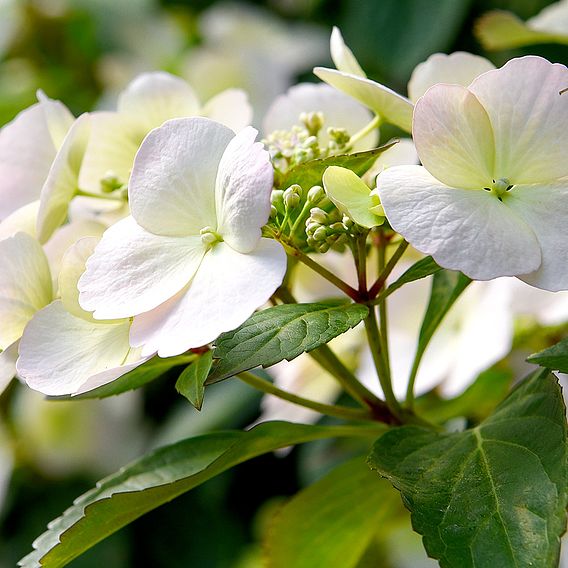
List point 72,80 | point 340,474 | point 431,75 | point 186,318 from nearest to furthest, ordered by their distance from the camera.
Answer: point 186,318 < point 431,75 < point 340,474 < point 72,80

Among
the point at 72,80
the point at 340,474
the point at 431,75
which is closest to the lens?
the point at 431,75

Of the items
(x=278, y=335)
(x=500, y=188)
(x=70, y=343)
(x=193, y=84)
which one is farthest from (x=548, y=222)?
(x=193, y=84)

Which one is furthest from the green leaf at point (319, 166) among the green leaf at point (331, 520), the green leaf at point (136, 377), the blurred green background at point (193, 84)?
the blurred green background at point (193, 84)

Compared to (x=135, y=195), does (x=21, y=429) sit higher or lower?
lower

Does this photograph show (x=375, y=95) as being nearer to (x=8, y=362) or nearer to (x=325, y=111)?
(x=325, y=111)

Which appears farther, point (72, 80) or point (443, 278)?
point (72, 80)

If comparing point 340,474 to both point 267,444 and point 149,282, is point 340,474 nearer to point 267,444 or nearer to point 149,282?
point 267,444

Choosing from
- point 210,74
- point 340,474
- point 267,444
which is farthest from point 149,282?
point 210,74
